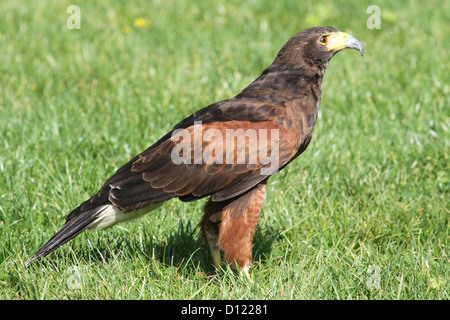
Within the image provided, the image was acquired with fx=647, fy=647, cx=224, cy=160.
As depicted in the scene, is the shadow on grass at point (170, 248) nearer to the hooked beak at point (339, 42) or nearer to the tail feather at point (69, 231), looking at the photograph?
the tail feather at point (69, 231)

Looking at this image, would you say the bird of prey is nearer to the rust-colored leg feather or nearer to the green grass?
the rust-colored leg feather

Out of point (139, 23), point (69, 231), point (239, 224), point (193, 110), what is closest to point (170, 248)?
point (239, 224)

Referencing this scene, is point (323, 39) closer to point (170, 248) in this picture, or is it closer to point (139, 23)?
point (170, 248)

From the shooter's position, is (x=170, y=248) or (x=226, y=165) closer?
(x=226, y=165)

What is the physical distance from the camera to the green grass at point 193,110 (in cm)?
411

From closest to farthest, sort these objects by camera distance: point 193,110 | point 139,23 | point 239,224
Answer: point 239,224
point 193,110
point 139,23

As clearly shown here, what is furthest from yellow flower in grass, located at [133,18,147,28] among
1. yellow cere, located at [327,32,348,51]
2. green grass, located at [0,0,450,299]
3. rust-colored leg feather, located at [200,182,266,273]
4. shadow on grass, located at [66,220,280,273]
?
rust-colored leg feather, located at [200,182,266,273]

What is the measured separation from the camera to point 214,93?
6.98m

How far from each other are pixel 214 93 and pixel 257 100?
272 cm

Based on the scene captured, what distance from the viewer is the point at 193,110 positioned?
6.64 metres

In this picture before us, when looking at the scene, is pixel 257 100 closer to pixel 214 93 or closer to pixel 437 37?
pixel 214 93

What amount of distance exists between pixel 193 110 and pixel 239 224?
2.63 metres
